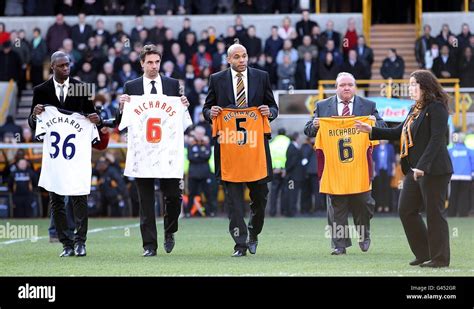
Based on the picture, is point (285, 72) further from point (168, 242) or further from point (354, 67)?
point (168, 242)

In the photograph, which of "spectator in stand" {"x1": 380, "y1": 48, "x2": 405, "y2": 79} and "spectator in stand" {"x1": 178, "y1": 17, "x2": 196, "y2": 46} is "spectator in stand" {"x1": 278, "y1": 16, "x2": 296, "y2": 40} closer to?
"spectator in stand" {"x1": 178, "y1": 17, "x2": 196, "y2": 46}

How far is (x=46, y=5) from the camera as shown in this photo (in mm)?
38625

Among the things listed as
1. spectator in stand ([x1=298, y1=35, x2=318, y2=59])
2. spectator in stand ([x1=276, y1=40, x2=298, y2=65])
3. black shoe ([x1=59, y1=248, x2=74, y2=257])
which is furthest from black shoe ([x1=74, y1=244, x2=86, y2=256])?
spectator in stand ([x1=276, y1=40, x2=298, y2=65])

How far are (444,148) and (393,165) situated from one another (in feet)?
52.3

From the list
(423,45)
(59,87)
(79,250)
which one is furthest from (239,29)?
(79,250)

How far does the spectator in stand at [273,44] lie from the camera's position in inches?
A: 1348

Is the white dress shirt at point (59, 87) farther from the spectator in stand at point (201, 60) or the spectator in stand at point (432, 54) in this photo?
the spectator in stand at point (432, 54)

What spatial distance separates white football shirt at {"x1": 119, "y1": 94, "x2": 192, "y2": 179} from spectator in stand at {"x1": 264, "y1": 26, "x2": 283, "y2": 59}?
18.1 metres

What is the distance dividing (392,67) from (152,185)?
1832 cm

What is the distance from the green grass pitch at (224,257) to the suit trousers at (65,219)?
270mm

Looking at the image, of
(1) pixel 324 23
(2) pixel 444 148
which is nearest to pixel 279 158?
(1) pixel 324 23

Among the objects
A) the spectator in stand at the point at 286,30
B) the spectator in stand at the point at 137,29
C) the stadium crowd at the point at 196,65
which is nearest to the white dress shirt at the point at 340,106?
the stadium crowd at the point at 196,65

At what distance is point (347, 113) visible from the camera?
16828 mm

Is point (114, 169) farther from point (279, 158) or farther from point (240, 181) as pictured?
point (240, 181)
